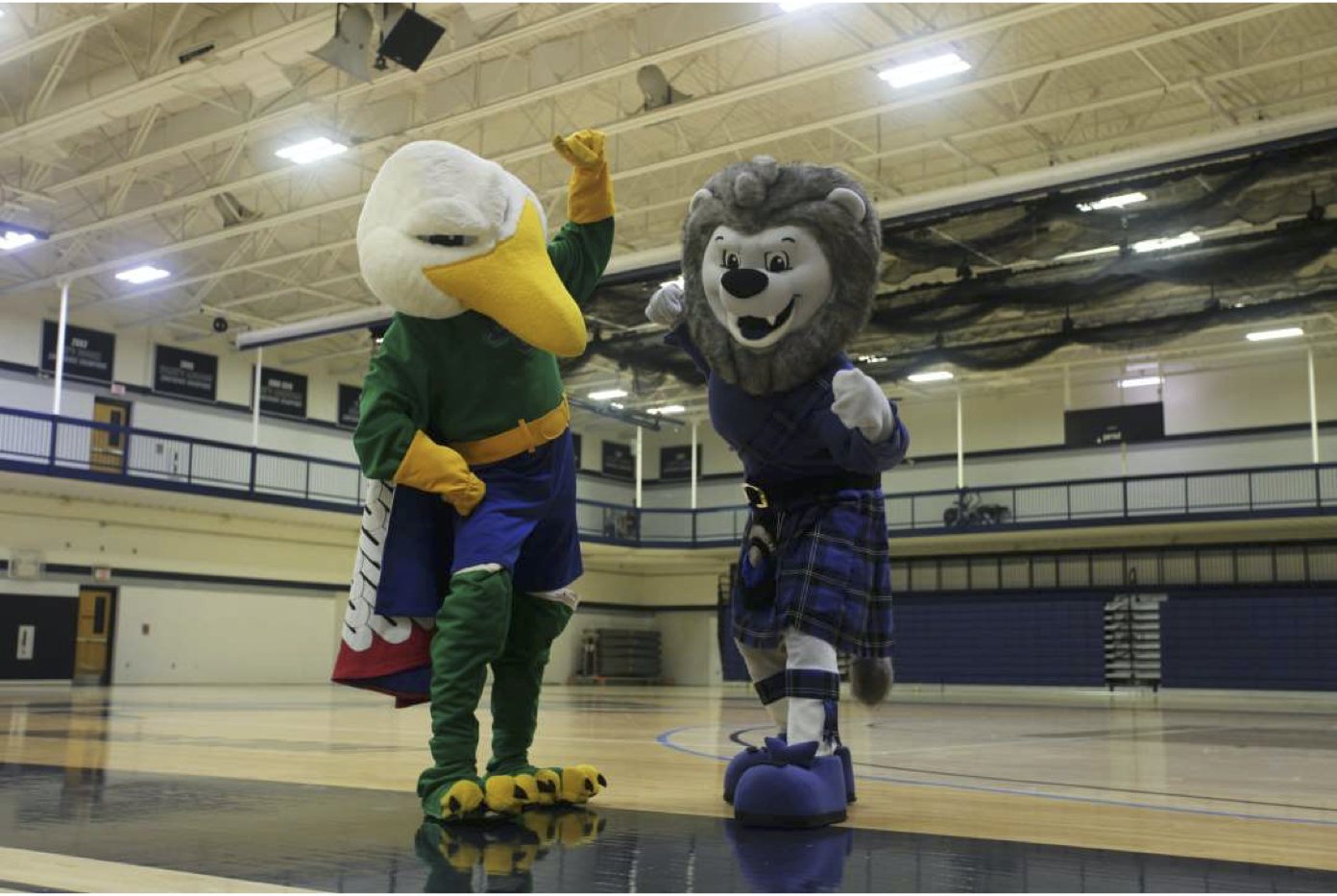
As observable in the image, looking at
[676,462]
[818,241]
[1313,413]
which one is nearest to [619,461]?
[676,462]

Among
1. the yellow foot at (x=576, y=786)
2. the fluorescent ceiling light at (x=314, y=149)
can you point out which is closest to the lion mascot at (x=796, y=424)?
the yellow foot at (x=576, y=786)

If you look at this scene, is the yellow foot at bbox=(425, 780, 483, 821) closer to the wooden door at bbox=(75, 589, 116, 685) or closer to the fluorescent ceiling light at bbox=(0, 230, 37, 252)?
the fluorescent ceiling light at bbox=(0, 230, 37, 252)

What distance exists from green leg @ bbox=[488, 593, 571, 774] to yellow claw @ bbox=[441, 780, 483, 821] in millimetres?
506

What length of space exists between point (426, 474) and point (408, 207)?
2.31 ft

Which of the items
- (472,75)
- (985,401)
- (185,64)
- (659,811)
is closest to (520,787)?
(659,811)

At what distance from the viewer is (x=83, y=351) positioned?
24.2 metres

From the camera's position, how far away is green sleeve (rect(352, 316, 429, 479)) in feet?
10.3

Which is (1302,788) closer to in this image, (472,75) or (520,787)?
(520,787)

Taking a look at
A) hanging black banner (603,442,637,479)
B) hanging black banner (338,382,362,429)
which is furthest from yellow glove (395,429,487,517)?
hanging black banner (603,442,637,479)

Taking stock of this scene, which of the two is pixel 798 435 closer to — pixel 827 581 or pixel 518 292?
pixel 827 581

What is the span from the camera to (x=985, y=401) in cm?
3019

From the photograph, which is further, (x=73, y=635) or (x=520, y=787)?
(x=73, y=635)

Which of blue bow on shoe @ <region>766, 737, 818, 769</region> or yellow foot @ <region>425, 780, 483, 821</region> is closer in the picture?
yellow foot @ <region>425, 780, 483, 821</region>

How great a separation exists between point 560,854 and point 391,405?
4.23 ft
